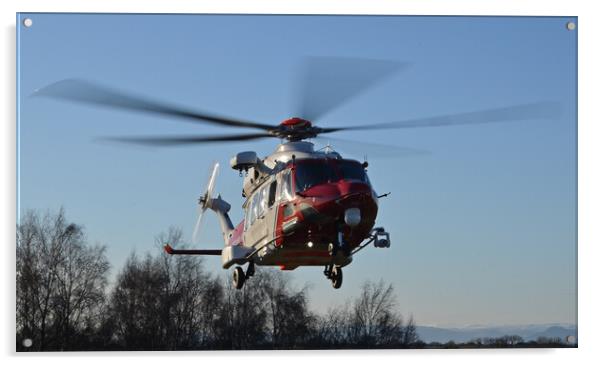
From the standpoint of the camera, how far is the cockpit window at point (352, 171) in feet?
51.5

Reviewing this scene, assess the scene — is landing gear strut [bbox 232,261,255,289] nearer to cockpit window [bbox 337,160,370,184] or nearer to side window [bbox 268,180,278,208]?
side window [bbox 268,180,278,208]

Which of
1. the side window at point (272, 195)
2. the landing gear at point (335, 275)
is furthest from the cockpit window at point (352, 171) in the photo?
the landing gear at point (335, 275)

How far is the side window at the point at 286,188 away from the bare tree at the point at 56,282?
2369 millimetres

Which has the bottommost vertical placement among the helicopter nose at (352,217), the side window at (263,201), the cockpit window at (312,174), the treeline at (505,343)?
the treeline at (505,343)

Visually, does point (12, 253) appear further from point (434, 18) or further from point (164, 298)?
point (434, 18)

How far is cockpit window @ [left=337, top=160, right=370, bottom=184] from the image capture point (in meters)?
15.7

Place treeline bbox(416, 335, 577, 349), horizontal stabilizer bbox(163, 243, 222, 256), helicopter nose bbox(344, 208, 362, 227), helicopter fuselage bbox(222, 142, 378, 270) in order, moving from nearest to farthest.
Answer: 1. treeline bbox(416, 335, 577, 349)
2. helicopter nose bbox(344, 208, 362, 227)
3. helicopter fuselage bbox(222, 142, 378, 270)
4. horizontal stabilizer bbox(163, 243, 222, 256)

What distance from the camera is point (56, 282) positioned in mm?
15852

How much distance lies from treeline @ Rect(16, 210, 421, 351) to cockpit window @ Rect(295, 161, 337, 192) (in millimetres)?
1471

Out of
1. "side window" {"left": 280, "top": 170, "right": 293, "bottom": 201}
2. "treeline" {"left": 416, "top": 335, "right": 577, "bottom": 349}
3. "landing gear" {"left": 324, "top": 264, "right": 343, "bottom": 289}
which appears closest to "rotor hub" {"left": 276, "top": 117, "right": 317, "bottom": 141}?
"side window" {"left": 280, "top": 170, "right": 293, "bottom": 201}

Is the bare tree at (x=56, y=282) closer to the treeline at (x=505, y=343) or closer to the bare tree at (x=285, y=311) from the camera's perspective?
the bare tree at (x=285, y=311)

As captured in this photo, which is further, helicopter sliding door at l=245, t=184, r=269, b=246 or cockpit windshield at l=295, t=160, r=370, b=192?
helicopter sliding door at l=245, t=184, r=269, b=246

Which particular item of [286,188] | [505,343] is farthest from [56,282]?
[505,343]

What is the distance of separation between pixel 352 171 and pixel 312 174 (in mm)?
481
